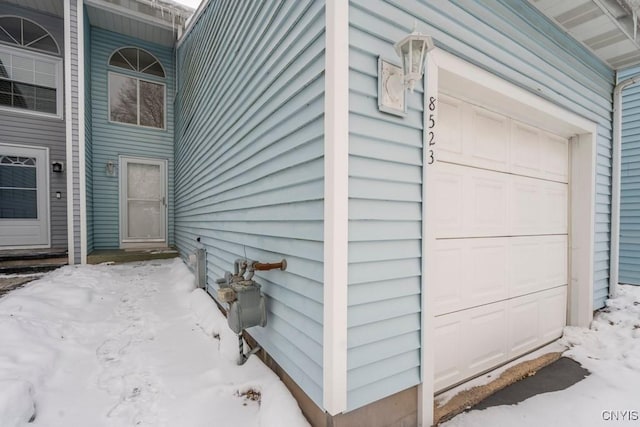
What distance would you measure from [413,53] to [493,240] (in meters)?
1.78

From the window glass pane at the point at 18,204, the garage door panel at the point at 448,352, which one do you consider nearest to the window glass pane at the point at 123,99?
the window glass pane at the point at 18,204

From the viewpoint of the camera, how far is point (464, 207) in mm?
2330

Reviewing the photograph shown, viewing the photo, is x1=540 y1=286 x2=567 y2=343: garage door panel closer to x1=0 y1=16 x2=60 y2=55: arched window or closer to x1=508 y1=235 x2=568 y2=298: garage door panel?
x1=508 y1=235 x2=568 y2=298: garage door panel

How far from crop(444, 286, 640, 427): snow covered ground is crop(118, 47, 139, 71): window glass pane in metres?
8.96

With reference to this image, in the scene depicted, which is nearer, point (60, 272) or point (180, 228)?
point (60, 272)

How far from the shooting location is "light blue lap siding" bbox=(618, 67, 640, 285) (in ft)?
18.2

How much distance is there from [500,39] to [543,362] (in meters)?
2.76

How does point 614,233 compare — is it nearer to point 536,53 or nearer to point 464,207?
point 536,53

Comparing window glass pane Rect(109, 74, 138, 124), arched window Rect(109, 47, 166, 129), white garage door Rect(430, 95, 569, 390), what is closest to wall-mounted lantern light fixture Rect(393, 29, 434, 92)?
white garage door Rect(430, 95, 569, 390)

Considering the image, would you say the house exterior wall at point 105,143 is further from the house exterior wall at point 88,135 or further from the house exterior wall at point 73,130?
the house exterior wall at point 73,130

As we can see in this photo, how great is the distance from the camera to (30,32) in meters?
6.21

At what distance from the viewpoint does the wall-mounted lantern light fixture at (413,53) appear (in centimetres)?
148

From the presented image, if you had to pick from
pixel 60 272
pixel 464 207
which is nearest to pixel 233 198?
pixel 464 207

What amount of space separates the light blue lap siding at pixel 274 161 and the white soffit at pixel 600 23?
217cm
